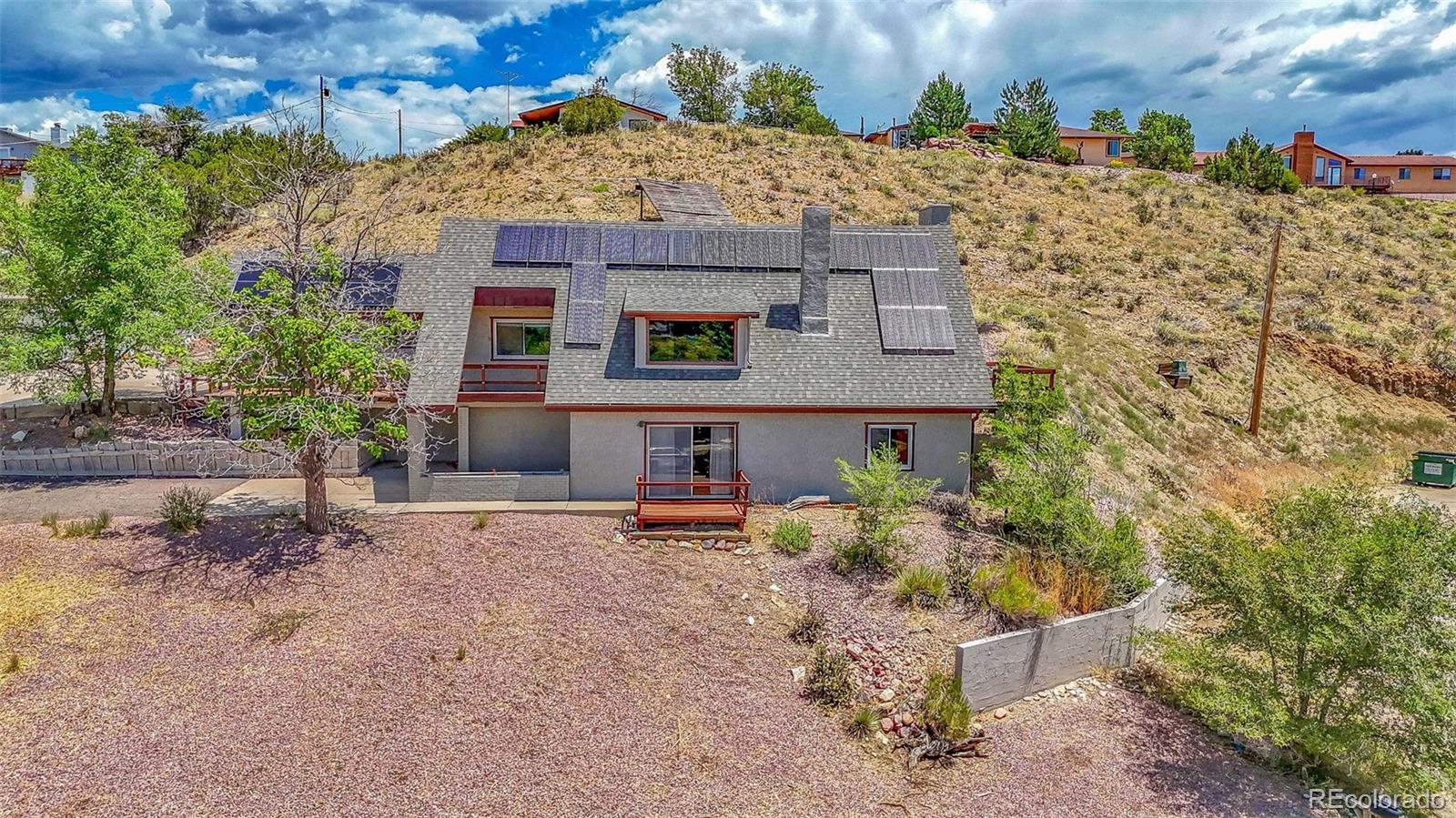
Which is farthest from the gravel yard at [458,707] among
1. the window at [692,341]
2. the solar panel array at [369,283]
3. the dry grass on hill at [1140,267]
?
the dry grass on hill at [1140,267]

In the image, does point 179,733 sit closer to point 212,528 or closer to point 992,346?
point 212,528

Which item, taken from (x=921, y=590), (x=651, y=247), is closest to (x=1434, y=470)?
(x=921, y=590)

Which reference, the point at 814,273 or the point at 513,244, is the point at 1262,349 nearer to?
the point at 814,273

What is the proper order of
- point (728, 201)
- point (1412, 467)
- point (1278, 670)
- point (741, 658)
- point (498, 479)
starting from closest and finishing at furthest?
point (1278, 670) < point (741, 658) < point (498, 479) < point (1412, 467) < point (728, 201)

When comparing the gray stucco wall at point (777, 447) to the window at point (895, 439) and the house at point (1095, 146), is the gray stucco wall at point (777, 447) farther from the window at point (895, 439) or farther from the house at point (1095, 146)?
the house at point (1095, 146)

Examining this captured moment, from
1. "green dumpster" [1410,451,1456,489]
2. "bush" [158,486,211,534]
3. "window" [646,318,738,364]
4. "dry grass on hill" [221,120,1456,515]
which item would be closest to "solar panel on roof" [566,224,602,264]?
"window" [646,318,738,364]

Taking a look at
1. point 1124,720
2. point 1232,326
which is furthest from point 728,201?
point 1124,720
